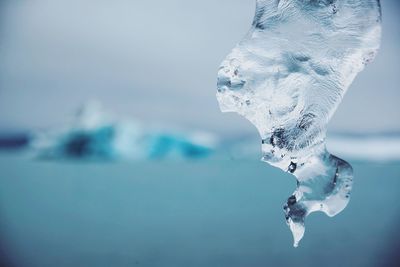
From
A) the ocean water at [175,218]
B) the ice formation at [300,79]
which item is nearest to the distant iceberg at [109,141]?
the ocean water at [175,218]

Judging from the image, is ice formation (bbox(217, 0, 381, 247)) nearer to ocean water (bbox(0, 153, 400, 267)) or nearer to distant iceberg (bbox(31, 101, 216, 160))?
ocean water (bbox(0, 153, 400, 267))

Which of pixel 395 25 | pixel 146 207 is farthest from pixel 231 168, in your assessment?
pixel 395 25

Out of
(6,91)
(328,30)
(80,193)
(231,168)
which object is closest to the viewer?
(328,30)

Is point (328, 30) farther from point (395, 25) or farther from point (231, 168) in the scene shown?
point (231, 168)

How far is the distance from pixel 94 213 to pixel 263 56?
2.60 m

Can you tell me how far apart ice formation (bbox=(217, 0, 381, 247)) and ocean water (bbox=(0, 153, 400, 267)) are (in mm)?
1786

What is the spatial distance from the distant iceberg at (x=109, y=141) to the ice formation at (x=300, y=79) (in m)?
2.01

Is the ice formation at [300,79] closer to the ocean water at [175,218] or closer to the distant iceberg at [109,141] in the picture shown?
the ocean water at [175,218]

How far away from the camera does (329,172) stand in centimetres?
77

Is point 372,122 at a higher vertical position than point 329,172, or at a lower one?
higher

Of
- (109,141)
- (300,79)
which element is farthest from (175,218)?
(300,79)

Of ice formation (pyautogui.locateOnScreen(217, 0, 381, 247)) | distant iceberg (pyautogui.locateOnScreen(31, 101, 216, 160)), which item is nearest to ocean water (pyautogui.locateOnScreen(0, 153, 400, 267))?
distant iceberg (pyautogui.locateOnScreen(31, 101, 216, 160))

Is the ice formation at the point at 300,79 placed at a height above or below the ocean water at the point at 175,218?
below

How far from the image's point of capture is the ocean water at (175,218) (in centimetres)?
248
